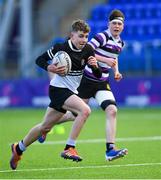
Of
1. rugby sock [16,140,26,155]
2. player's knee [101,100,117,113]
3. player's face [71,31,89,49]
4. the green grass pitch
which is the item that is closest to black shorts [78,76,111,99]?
player's knee [101,100,117,113]

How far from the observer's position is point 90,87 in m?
12.7

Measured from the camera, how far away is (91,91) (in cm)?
1268

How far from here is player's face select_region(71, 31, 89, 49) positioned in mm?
11070

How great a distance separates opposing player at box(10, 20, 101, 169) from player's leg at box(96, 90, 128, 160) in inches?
20.3

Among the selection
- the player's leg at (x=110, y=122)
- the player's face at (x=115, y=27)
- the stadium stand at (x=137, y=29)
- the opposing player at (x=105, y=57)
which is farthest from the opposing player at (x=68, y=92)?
the stadium stand at (x=137, y=29)

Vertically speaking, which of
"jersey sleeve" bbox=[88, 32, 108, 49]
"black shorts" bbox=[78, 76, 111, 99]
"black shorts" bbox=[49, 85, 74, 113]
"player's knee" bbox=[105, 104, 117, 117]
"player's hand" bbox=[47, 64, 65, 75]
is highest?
"jersey sleeve" bbox=[88, 32, 108, 49]

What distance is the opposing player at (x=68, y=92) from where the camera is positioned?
36.4 ft

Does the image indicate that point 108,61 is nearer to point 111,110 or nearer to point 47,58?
point 111,110

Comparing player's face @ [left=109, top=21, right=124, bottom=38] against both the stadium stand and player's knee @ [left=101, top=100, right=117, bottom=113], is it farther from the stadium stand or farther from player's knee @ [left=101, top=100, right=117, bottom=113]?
the stadium stand

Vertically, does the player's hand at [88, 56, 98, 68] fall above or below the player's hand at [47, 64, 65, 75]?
above

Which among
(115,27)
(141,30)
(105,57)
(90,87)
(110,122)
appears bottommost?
(110,122)

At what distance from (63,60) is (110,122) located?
4.65 ft

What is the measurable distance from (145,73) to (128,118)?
16.7 ft

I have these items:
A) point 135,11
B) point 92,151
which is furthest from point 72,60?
point 135,11
